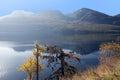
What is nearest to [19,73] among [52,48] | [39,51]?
[39,51]

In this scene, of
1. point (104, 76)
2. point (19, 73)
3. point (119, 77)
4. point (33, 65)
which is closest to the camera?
point (119, 77)

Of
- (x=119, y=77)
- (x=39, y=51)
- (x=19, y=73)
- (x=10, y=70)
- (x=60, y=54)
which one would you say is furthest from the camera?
(x=10, y=70)

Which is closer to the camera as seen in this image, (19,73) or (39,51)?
(39,51)

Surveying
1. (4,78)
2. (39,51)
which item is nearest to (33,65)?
(39,51)

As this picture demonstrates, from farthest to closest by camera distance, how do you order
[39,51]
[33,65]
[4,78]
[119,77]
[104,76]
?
[4,78] < [33,65] < [39,51] < [104,76] < [119,77]

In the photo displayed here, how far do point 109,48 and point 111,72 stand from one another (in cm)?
3811

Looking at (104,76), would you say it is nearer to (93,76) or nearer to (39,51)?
(93,76)

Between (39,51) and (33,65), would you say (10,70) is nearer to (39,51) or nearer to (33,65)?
(33,65)

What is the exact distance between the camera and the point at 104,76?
47.7ft

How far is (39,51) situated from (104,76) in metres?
37.4

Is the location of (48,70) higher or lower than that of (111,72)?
lower

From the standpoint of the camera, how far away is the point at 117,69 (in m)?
15.4

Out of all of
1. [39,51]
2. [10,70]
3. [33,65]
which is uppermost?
[39,51]

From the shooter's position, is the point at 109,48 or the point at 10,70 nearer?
the point at 109,48
